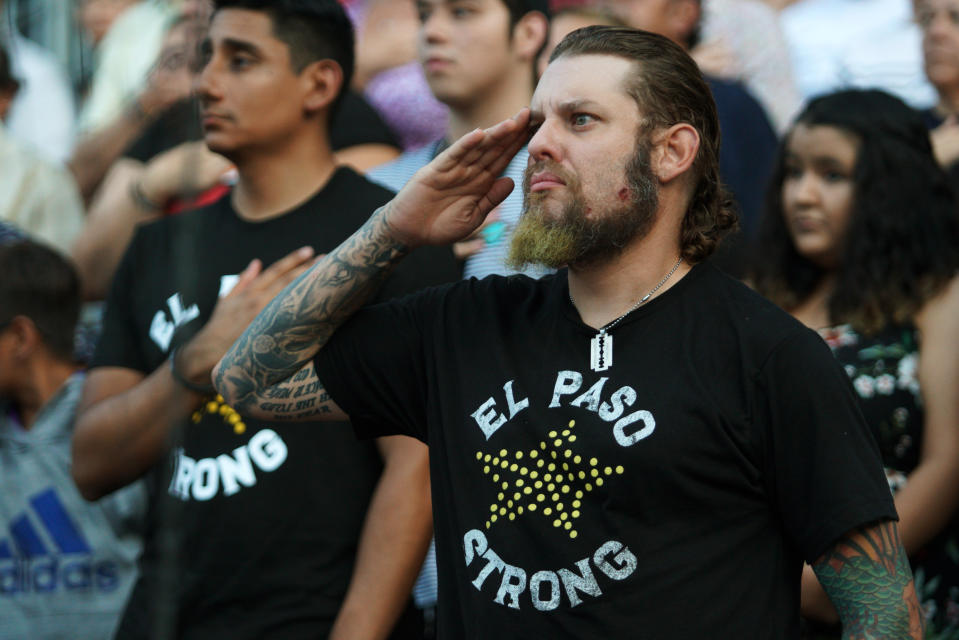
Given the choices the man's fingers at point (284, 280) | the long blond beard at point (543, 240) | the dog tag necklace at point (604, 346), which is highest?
the long blond beard at point (543, 240)

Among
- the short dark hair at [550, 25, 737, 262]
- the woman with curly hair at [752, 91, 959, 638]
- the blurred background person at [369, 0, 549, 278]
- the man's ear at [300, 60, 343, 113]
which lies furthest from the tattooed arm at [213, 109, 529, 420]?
the blurred background person at [369, 0, 549, 278]

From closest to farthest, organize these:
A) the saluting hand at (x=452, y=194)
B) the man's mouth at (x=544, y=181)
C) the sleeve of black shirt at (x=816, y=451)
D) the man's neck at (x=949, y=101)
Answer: the sleeve of black shirt at (x=816, y=451) < the man's mouth at (x=544, y=181) < the saluting hand at (x=452, y=194) < the man's neck at (x=949, y=101)

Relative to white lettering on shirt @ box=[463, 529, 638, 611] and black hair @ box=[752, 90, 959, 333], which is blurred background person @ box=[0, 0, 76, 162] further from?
white lettering on shirt @ box=[463, 529, 638, 611]

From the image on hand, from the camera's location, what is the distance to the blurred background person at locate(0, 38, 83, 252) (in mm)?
5441

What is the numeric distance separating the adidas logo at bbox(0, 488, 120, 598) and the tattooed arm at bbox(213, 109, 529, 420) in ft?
5.12

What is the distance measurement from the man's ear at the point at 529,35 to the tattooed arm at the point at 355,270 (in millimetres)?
1507

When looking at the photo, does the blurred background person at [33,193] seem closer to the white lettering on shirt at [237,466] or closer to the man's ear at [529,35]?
the man's ear at [529,35]

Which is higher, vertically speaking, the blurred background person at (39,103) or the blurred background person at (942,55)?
the blurred background person at (39,103)

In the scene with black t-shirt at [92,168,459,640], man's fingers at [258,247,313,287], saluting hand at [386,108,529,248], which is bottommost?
black t-shirt at [92,168,459,640]

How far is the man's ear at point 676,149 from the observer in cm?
244

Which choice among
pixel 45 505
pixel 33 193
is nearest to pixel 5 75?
pixel 33 193

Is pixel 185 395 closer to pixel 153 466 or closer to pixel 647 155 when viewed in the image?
pixel 153 466

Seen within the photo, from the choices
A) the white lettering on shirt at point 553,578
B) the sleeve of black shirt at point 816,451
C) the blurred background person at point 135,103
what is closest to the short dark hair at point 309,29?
the blurred background person at point 135,103

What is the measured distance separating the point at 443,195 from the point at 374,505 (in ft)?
2.96
